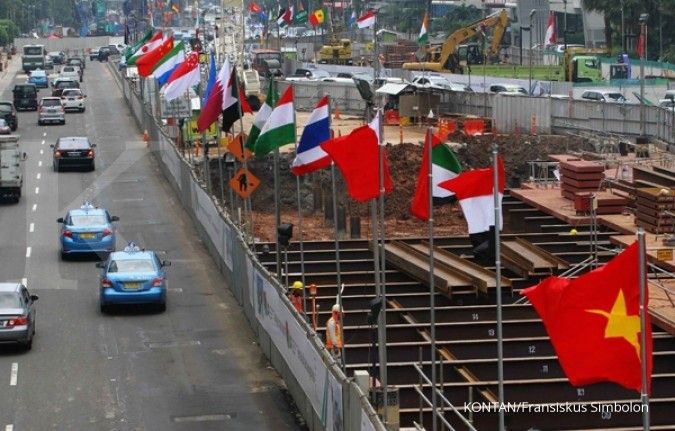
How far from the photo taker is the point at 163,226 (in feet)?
165

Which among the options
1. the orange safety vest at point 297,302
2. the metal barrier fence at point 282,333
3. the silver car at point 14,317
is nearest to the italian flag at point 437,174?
the metal barrier fence at point 282,333

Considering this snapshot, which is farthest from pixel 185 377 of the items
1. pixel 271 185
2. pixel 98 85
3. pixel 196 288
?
pixel 98 85

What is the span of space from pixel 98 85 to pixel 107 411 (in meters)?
84.7

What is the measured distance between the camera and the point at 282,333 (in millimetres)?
29281

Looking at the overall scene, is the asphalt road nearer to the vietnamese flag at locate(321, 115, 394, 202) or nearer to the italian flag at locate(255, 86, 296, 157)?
the italian flag at locate(255, 86, 296, 157)

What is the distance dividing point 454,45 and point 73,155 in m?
40.1

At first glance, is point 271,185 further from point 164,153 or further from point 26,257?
point 26,257

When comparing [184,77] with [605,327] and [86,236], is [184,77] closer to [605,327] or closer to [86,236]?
[86,236]

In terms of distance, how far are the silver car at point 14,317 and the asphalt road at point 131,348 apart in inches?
18.4

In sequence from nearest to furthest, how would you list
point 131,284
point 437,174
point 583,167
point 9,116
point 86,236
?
point 437,174 → point 131,284 → point 583,167 → point 86,236 → point 9,116

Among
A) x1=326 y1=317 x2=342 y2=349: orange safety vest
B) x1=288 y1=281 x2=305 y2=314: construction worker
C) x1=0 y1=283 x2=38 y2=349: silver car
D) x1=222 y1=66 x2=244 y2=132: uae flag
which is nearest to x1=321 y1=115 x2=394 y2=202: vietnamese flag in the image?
x1=326 y1=317 x2=342 y2=349: orange safety vest

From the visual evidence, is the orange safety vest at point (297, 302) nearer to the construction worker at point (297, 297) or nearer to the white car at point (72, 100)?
the construction worker at point (297, 297)

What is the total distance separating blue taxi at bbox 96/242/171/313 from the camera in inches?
1446

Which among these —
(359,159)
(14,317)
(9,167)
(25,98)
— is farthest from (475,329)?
(25,98)
